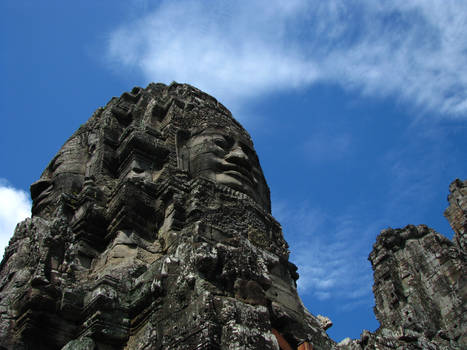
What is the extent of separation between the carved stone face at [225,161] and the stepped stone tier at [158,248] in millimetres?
30

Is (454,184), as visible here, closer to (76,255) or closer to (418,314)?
(418,314)

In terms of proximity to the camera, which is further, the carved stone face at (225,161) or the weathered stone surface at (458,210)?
the weathered stone surface at (458,210)

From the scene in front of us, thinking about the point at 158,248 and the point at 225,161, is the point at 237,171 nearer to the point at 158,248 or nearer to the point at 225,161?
the point at 225,161

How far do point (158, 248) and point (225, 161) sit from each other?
2.59 m

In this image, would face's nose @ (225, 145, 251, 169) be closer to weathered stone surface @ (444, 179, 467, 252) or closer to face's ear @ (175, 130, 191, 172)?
face's ear @ (175, 130, 191, 172)

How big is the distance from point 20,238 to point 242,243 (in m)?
4.53

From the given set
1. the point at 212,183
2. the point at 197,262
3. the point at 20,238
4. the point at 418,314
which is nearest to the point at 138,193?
the point at 212,183

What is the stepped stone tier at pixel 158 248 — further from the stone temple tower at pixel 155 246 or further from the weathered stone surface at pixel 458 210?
the weathered stone surface at pixel 458 210

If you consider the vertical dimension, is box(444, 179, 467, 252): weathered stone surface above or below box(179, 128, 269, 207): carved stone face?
above

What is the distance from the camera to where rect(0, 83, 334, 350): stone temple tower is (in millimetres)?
6281

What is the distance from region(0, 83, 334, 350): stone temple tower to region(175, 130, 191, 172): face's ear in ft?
0.10

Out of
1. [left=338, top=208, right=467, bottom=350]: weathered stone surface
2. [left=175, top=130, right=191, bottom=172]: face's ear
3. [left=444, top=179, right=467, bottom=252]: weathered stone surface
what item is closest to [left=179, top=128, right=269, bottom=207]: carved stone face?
[left=175, top=130, right=191, bottom=172]: face's ear

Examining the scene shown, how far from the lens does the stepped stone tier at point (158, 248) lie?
6301 millimetres

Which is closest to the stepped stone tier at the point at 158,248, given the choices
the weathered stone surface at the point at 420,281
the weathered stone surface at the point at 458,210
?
the weathered stone surface at the point at 420,281
